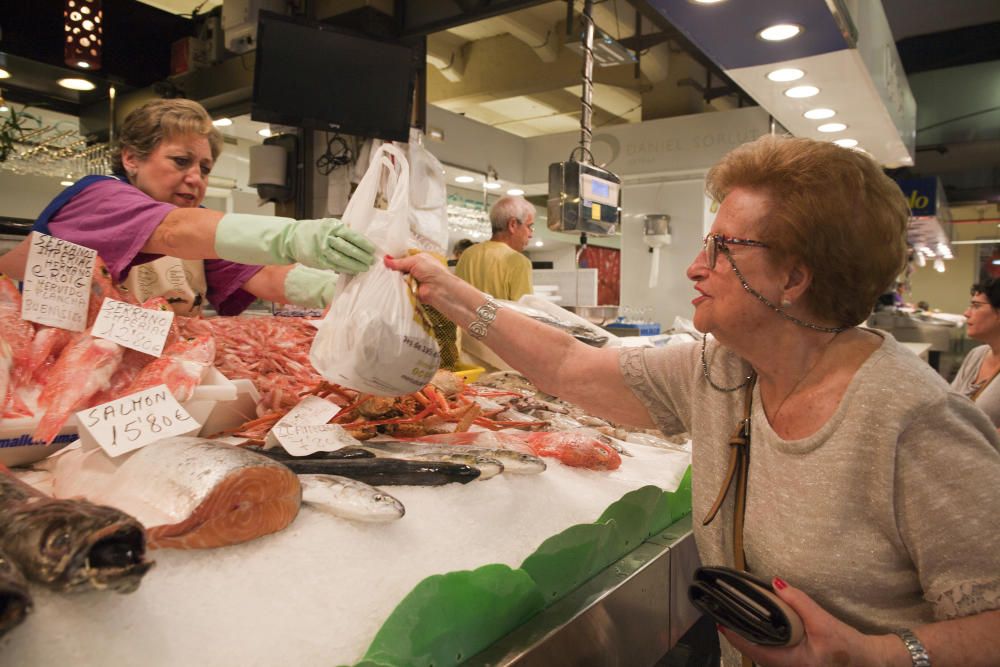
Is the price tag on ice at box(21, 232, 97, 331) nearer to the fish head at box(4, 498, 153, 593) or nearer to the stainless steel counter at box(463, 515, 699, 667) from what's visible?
the fish head at box(4, 498, 153, 593)

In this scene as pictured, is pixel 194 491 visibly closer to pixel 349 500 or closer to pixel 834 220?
pixel 349 500

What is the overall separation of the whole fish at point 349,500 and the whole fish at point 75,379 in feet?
1.56

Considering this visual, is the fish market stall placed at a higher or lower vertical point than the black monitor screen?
lower

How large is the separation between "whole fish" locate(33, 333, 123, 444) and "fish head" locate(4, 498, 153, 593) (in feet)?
1.76

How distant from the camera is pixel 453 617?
3.38ft

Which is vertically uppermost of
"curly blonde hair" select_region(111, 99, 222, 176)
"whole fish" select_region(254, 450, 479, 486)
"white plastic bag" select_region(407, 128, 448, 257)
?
"curly blonde hair" select_region(111, 99, 222, 176)

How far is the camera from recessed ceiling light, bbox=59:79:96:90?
18.6 feet

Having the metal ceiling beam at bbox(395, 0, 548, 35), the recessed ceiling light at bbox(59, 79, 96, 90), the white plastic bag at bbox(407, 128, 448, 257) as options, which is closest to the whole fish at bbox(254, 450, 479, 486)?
the white plastic bag at bbox(407, 128, 448, 257)

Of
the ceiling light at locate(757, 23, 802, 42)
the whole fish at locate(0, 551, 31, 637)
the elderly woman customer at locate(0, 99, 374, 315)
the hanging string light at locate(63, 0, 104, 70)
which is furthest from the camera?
the hanging string light at locate(63, 0, 104, 70)

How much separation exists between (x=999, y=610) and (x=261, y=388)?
149 centimetres

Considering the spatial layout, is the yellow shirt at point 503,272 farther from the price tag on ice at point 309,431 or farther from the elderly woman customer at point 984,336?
the price tag on ice at point 309,431

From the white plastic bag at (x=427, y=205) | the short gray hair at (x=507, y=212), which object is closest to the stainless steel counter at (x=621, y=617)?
the white plastic bag at (x=427, y=205)

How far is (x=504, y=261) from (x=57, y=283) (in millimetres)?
3485

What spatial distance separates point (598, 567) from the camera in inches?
57.0
